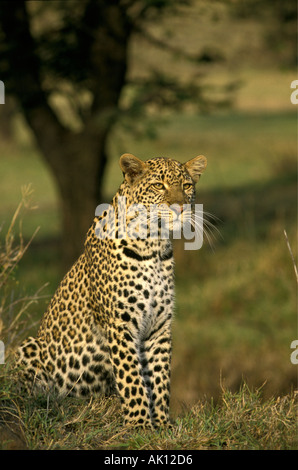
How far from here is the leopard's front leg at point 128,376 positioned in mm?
6676

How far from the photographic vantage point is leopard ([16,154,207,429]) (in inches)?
255

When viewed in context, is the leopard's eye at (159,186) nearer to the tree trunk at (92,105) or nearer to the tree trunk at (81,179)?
the tree trunk at (92,105)

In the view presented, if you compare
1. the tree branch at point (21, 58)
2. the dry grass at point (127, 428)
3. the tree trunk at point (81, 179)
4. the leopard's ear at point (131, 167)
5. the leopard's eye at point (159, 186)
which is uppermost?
the tree branch at point (21, 58)

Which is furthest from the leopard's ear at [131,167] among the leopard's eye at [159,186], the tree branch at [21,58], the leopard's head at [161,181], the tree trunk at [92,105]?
the tree branch at [21,58]

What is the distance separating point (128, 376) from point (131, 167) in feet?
5.06

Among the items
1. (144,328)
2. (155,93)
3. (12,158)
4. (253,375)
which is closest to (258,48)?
(155,93)

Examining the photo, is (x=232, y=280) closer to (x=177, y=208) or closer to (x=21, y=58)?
(x=21, y=58)

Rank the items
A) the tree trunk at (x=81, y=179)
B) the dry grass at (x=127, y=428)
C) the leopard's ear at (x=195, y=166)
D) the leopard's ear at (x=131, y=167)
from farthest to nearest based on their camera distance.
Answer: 1. the tree trunk at (x=81, y=179)
2. the leopard's ear at (x=195, y=166)
3. the leopard's ear at (x=131, y=167)
4. the dry grass at (x=127, y=428)

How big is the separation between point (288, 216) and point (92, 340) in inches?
695

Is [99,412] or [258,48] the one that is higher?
[258,48]

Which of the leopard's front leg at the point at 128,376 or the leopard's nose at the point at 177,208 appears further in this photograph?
the leopard's front leg at the point at 128,376

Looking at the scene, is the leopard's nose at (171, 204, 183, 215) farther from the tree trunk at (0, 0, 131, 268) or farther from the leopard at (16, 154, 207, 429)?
the tree trunk at (0, 0, 131, 268)

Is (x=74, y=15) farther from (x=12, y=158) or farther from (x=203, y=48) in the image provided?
(x=12, y=158)

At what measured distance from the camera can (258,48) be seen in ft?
79.4
